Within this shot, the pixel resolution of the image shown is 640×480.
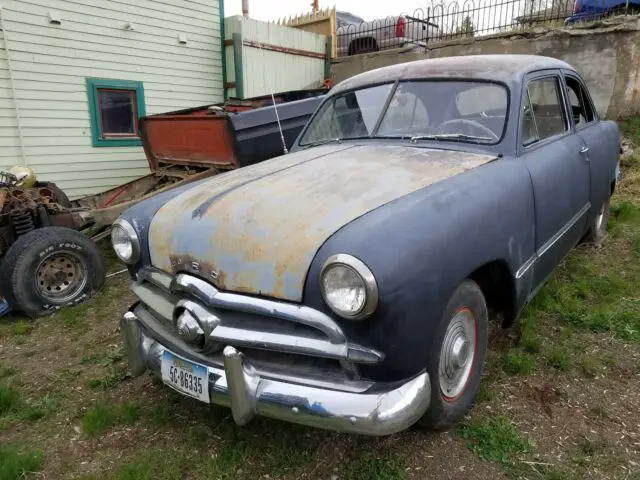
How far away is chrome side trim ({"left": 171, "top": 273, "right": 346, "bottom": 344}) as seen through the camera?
1834 millimetres

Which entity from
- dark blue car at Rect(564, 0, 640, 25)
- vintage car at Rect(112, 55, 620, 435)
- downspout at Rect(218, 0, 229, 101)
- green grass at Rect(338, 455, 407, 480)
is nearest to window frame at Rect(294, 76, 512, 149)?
vintage car at Rect(112, 55, 620, 435)

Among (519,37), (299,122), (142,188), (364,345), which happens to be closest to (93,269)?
(142,188)

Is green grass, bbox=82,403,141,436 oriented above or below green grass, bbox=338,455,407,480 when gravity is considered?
below

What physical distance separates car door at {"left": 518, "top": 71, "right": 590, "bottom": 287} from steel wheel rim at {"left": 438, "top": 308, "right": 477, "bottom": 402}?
2.45ft

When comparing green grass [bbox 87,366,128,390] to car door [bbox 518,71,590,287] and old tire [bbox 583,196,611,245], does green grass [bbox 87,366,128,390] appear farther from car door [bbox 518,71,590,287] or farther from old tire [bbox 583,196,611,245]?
old tire [bbox 583,196,611,245]

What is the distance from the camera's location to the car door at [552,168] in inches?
112

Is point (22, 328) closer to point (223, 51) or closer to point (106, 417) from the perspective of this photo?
point (106, 417)

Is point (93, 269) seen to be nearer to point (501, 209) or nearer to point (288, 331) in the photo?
point (288, 331)

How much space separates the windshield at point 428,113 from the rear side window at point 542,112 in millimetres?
201

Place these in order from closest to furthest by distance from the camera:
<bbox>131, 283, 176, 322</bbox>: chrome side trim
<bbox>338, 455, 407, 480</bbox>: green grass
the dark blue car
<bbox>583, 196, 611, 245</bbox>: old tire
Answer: <bbox>338, 455, 407, 480</bbox>: green grass < <bbox>131, 283, 176, 322</bbox>: chrome side trim < <bbox>583, 196, 611, 245</bbox>: old tire < the dark blue car

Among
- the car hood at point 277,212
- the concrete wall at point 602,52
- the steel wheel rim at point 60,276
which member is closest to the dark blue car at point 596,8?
the concrete wall at point 602,52

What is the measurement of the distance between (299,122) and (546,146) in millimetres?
3111

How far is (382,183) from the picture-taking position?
7.68 feet

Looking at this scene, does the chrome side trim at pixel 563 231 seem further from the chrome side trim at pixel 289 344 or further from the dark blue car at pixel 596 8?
the dark blue car at pixel 596 8
